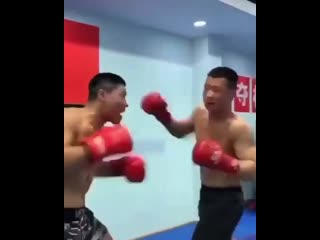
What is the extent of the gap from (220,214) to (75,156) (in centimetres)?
70

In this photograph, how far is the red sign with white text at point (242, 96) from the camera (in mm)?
3436

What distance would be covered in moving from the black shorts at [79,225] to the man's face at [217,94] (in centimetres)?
59

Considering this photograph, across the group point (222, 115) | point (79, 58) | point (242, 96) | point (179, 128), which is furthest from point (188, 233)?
point (222, 115)

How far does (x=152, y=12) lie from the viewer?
266 cm

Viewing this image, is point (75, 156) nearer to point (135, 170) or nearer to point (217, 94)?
point (135, 170)

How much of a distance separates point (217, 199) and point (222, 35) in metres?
2.12

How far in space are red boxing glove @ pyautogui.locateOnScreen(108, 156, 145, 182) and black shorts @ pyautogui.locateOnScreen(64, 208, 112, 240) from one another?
169mm

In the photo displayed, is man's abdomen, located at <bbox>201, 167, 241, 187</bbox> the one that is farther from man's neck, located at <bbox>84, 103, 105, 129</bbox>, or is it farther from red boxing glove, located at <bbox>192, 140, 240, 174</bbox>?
man's neck, located at <bbox>84, 103, 105, 129</bbox>

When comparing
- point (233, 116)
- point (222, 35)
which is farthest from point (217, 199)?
point (222, 35)

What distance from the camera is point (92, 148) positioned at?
1096mm

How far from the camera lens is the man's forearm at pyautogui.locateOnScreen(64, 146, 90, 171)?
3.54 feet
